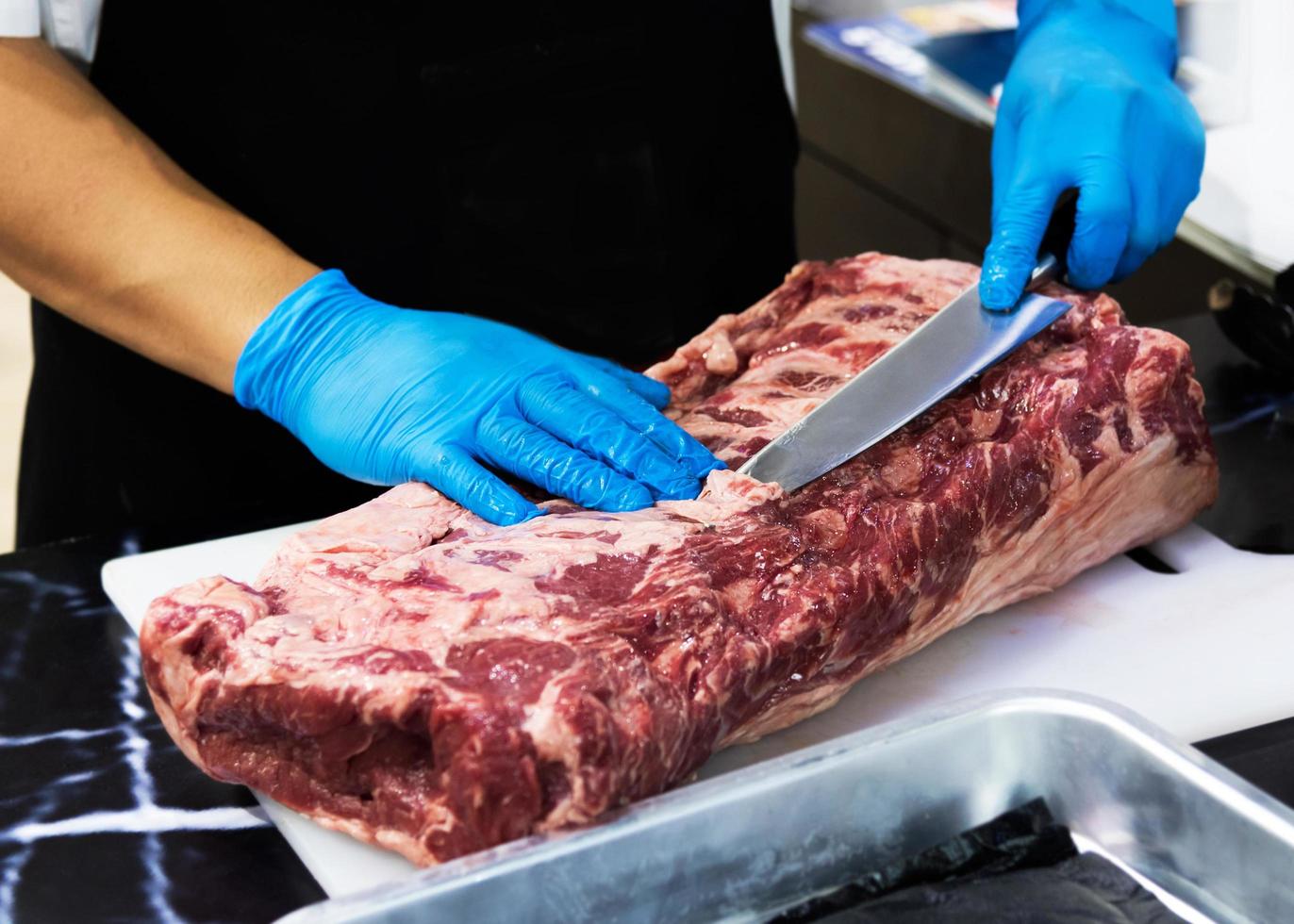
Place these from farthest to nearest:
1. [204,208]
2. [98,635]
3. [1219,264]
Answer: [1219,264], [204,208], [98,635]

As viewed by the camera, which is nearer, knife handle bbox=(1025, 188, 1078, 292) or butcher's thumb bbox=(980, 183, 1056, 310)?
butcher's thumb bbox=(980, 183, 1056, 310)

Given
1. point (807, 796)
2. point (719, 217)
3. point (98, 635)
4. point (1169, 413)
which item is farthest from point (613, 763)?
point (719, 217)

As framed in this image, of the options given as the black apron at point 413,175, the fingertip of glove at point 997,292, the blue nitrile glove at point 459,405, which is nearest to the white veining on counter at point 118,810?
the blue nitrile glove at point 459,405

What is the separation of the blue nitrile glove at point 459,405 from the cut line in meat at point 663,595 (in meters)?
0.07

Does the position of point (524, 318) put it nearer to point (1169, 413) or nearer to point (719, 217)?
point (719, 217)

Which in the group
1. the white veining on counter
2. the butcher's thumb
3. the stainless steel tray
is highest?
the butcher's thumb

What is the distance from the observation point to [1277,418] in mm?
3285

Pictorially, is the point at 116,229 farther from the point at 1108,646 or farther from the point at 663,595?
the point at 1108,646

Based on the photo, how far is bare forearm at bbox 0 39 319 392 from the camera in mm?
2713

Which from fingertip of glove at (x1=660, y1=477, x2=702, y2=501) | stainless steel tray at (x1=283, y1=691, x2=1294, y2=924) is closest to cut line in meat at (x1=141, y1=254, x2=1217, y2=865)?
fingertip of glove at (x1=660, y1=477, x2=702, y2=501)

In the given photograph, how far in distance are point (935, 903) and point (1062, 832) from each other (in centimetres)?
22

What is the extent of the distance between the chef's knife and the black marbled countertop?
670mm

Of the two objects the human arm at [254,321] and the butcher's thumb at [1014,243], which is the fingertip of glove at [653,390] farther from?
the butcher's thumb at [1014,243]

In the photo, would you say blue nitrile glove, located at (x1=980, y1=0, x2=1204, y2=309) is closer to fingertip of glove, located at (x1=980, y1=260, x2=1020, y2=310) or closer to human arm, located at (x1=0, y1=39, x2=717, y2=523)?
fingertip of glove, located at (x1=980, y1=260, x2=1020, y2=310)
